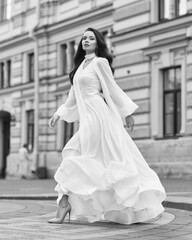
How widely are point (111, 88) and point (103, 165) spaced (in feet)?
3.08

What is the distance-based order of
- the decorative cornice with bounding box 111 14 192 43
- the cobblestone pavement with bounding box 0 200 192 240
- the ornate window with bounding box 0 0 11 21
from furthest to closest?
the ornate window with bounding box 0 0 11 21 < the decorative cornice with bounding box 111 14 192 43 < the cobblestone pavement with bounding box 0 200 192 240

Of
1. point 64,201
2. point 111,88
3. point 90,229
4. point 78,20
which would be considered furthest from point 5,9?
point 90,229

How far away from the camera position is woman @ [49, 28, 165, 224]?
7125mm

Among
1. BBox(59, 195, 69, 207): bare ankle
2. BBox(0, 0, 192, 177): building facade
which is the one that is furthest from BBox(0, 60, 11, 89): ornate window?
BBox(59, 195, 69, 207): bare ankle

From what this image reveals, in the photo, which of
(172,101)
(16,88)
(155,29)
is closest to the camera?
(172,101)

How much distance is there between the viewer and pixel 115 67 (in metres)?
23.5

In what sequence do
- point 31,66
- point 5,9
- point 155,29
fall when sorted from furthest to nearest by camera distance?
point 5,9
point 31,66
point 155,29

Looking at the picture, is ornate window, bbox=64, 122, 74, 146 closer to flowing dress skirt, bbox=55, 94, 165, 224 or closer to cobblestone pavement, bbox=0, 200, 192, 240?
cobblestone pavement, bbox=0, 200, 192, 240

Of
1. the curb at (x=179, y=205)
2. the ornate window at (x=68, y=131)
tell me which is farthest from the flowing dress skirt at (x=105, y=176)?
the ornate window at (x=68, y=131)

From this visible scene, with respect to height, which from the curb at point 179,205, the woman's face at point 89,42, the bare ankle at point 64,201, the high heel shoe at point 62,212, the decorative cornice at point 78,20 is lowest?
the curb at point 179,205

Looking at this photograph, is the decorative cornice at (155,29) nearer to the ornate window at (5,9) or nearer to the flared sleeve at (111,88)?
the ornate window at (5,9)

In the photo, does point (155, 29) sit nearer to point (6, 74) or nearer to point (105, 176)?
point (6, 74)

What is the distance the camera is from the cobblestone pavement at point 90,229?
6.30 meters

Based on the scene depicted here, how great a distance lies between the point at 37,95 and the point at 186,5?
961cm
